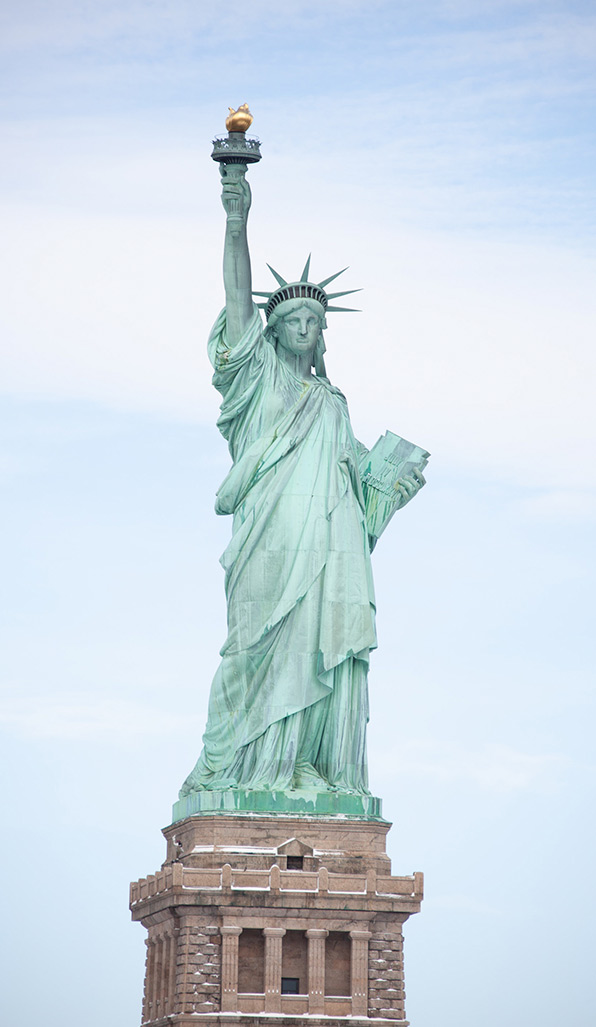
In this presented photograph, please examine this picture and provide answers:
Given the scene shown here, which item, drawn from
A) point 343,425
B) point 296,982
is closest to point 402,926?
point 296,982

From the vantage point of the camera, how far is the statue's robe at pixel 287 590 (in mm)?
43281

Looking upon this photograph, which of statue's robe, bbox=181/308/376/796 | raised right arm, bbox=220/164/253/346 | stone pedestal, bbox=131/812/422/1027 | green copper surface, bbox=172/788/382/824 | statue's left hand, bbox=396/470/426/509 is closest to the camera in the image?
stone pedestal, bbox=131/812/422/1027

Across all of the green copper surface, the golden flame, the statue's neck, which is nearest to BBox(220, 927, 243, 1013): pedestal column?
the green copper surface

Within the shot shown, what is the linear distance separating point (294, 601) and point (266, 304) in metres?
5.24

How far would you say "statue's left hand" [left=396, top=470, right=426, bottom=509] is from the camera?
149 feet

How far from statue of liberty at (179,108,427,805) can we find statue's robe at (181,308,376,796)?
2cm

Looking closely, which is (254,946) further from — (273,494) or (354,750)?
(273,494)

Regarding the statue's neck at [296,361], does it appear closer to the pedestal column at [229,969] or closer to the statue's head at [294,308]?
the statue's head at [294,308]

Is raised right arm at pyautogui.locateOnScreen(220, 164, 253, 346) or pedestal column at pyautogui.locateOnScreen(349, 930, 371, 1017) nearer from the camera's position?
pedestal column at pyautogui.locateOnScreen(349, 930, 371, 1017)

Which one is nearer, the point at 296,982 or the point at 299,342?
the point at 296,982

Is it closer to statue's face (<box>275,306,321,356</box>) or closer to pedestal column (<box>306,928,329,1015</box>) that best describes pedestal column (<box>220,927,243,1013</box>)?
pedestal column (<box>306,928,329,1015</box>)

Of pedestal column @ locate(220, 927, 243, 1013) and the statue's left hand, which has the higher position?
the statue's left hand

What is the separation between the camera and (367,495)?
45.2 m

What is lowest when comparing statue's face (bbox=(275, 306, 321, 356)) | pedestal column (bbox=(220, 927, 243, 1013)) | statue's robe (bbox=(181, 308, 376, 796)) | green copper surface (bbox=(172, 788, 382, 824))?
pedestal column (bbox=(220, 927, 243, 1013))
